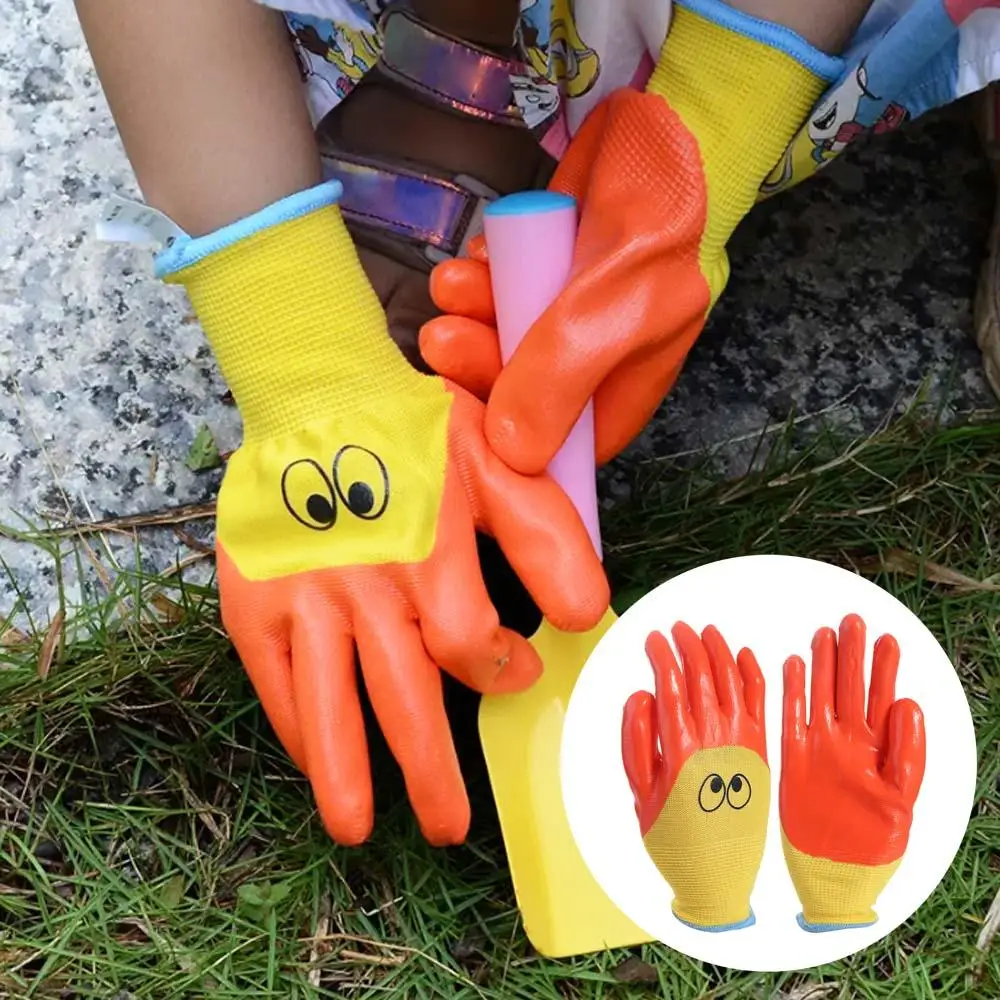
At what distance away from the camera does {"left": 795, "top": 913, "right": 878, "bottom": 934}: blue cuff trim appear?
724 mm

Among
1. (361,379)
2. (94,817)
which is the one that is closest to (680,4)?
(361,379)

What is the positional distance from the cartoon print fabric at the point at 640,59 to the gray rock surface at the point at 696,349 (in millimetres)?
160

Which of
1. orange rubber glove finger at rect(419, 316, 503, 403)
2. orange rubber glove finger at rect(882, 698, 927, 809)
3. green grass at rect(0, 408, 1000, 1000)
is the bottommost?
green grass at rect(0, 408, 1000, 1000)

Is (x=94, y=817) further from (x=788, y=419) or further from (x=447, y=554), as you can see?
(x=788, y=419)

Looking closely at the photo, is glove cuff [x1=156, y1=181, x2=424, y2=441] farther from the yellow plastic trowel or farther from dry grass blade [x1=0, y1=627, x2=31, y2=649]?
dry grass blade [x1=0, y1=627, x2=31, y2=649]

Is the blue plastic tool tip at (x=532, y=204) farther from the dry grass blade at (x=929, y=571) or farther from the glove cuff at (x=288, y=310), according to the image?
the dry grass blade at (x=929, y=571)

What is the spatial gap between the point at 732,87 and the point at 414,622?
0.37 meters

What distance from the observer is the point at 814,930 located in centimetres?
73

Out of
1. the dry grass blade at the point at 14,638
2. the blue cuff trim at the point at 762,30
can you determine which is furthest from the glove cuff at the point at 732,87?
the dry grass blade at the point at 14,638

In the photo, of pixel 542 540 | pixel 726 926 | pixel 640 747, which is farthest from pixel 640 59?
pixel 726 926

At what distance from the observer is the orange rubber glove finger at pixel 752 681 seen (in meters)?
0.73

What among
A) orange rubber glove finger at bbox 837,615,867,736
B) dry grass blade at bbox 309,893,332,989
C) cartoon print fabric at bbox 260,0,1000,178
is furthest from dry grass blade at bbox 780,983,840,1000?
cartoon print fabric at bbox 260,0,1000,178

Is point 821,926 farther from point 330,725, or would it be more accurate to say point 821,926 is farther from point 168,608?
point 168,608

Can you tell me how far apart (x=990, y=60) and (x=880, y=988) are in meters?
0.59
